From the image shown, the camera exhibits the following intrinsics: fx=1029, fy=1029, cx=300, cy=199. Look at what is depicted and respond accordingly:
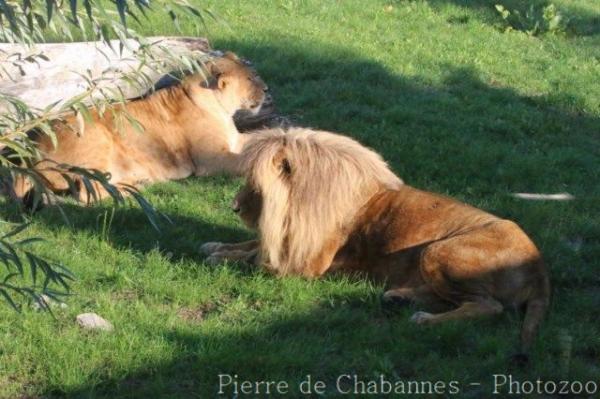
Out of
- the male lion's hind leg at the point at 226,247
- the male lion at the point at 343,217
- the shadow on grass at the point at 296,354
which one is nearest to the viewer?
the shadow on grass at the point at 296,354

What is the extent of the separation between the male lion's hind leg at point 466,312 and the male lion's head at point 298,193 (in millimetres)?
930

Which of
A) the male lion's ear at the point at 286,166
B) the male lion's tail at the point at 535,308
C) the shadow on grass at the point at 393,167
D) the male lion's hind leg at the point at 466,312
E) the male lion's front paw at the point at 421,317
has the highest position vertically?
the male lion's ear at the point at 286,166

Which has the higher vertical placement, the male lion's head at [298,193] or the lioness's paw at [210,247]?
the male lion's head at [298,193]

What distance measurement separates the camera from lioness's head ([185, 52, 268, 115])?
9305mm

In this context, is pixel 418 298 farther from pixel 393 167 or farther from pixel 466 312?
pixel 393 167

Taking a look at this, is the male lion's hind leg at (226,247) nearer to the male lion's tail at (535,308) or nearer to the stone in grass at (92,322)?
the stone in grass at (92,322)

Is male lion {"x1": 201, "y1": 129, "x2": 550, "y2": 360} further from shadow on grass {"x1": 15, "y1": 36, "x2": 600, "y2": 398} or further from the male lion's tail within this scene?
shadow on grass {"x1": 15, "y1": 36, "x2": 600, "y2": 398}

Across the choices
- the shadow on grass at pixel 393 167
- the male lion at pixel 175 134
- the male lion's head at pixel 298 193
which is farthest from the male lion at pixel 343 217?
the male lion at pixel 175 134

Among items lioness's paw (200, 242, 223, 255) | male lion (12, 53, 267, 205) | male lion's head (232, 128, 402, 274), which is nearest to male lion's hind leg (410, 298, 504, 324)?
male lion's head (232, 128, 402, 274)

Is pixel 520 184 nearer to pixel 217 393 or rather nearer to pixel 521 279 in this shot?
pixel 521 279

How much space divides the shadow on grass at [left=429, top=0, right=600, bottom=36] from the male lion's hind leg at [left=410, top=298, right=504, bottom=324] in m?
8.47

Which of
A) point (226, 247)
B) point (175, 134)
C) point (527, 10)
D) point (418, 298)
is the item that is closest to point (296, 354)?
point (418, 298)

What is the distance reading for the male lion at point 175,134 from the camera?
27.6ft

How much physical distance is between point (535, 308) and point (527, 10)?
910cm
